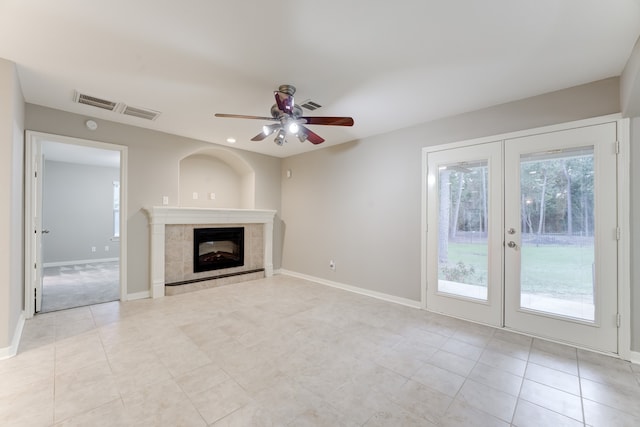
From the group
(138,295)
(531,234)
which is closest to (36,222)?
(138,295)

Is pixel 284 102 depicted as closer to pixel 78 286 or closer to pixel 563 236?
pixel 563 236

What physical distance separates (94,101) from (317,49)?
2.76 m

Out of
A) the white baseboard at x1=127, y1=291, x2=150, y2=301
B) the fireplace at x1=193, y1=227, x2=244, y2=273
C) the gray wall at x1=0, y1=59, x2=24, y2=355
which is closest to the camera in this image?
the gray wall at x1=0, y1=59, x2=24, y2=355

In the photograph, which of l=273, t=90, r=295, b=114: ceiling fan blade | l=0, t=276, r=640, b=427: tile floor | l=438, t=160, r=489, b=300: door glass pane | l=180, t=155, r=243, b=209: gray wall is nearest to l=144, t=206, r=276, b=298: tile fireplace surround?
l=180, t=155, r=243, b=209: gray wall

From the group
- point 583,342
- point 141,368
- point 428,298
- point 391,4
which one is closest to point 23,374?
point 141,368

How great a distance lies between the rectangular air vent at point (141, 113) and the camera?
3367 mm

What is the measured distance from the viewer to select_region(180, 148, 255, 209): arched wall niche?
5195mm

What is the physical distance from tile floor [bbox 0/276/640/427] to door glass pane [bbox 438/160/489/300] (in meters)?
0.48

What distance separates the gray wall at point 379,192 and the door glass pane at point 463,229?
1.08ft

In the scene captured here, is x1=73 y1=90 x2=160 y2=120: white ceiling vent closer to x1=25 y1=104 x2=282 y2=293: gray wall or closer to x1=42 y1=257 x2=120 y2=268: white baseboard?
x1=25 y1=104 x2=282 y2=293: gray wall

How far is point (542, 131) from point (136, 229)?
5.23 metres

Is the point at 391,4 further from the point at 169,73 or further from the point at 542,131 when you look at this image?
the point at 542,131

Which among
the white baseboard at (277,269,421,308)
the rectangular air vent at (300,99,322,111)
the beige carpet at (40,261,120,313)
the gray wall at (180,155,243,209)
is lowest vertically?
the beige carpet at (40,261,120,313)

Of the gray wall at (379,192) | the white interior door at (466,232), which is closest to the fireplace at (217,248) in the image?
the gray wall at (379,192)
